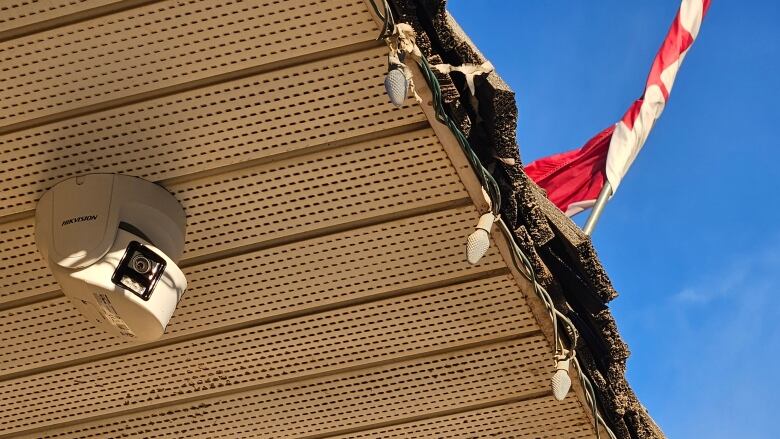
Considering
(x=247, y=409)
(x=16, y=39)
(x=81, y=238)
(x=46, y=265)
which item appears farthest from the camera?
(x=247, y=409)

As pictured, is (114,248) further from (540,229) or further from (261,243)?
(540,229)

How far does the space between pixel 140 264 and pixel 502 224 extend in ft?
4.81

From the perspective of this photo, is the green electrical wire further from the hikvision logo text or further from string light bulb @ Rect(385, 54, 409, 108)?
the hikvision logo text

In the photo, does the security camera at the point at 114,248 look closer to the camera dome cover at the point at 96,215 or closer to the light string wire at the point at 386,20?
the camera dome cover at the point at 96,215

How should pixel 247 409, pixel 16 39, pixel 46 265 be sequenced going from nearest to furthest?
pixel 16 39, pixel 46 265, pixel 247 409

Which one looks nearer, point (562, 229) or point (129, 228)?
point (129, 228)

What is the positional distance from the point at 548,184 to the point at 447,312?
4.62m

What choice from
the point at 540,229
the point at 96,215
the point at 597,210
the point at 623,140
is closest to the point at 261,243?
the point at 96,215

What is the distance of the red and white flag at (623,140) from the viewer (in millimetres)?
8758

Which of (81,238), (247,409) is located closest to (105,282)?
(81,238)

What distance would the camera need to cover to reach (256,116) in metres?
4.89

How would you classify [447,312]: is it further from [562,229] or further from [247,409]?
[247,409]

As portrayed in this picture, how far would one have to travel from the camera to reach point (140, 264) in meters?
4.98

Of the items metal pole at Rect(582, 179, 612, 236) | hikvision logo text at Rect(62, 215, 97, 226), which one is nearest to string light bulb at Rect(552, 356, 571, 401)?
hikvision logo text at Rect(62, 215, 97, 226)
